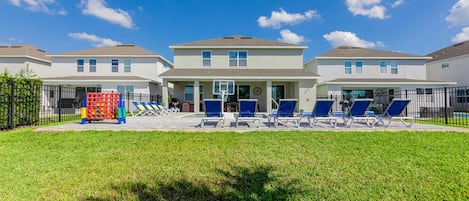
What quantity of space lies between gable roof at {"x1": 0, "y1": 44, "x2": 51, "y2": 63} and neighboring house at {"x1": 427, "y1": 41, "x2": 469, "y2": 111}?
4675 centimetres

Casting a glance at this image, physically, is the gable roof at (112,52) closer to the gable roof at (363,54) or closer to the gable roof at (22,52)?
the gable roof at (22,52)

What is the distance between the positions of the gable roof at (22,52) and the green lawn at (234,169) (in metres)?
26.6

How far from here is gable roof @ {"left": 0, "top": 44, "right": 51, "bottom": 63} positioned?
24.2 m

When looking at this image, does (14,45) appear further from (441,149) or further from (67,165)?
(441,149)

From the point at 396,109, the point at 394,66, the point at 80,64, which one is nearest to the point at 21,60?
the point at 80,64

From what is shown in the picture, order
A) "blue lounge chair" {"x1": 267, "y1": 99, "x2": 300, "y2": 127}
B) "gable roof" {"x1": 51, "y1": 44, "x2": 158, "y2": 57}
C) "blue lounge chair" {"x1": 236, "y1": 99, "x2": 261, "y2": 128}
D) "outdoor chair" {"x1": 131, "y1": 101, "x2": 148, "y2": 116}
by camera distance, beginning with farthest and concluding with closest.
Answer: "gable roof" {"x1": 51, "y1": 44, "x2": 158, "y2": 57} → "outdoor chair" {"x1": 131, "y1": 101, "x2": 148, "y2": 116} → "blue lounge chair" {"x1": 267, "y1": 99, "x2": 300, "y2": 127} → "blue lounge chair" {"x1": 236, "y1": 99, "x2": 261, "y2": 128}

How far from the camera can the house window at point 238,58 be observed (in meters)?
20.8

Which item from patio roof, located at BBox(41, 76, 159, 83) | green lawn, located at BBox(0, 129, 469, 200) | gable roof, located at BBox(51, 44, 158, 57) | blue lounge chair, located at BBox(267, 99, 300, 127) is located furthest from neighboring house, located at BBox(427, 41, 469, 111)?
gable roof, located at BBox(51, 44, 158, 57)

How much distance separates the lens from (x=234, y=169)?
3.94 metres

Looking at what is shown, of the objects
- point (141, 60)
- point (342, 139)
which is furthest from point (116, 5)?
point (342, 139)

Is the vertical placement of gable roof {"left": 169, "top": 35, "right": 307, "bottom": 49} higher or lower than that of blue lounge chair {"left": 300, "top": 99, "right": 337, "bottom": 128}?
higher

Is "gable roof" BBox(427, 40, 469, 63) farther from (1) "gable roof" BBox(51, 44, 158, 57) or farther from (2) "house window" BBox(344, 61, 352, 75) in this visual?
(1) "gable roof" BBox(51, 44, 158, 57)

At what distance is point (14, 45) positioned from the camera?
27.5 meters

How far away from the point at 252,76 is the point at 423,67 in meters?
20.9
